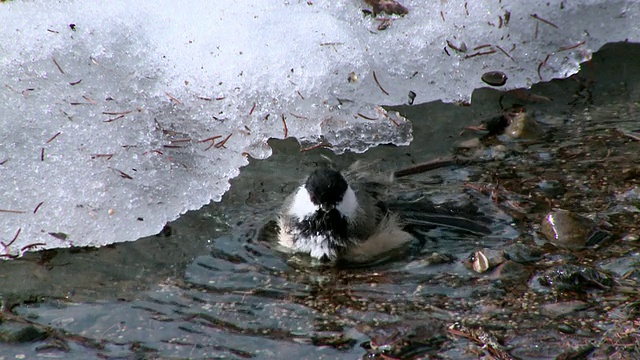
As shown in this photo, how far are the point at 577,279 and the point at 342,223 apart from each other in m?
1.43

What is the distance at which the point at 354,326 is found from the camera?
11.7 ft

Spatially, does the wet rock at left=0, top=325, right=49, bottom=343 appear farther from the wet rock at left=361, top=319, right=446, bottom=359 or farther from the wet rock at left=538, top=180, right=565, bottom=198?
the wet rock at left=538, top=180, right=565, bottom=198

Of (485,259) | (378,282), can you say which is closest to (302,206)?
(378,282)

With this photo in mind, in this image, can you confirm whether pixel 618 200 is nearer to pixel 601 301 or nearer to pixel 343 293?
pixel 601 301

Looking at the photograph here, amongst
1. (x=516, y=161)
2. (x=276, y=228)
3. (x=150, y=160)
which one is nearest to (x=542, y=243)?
(x=516, y=161)

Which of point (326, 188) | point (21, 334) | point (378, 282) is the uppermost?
point (326, 188)

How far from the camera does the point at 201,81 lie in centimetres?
525

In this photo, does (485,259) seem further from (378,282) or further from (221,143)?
(221,143)

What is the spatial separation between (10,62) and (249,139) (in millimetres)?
1744

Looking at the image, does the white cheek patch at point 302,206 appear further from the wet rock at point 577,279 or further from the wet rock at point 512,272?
the wet rock at point 577,279

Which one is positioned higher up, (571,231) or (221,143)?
(221,143)

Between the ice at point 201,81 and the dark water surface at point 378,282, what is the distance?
199 millimetres

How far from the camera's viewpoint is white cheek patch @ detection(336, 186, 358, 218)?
179 inches

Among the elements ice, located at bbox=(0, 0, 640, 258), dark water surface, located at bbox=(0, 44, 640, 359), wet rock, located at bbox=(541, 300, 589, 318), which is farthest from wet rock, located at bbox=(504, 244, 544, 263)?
ice, located at bbox=(0, 0, 640, 258)
